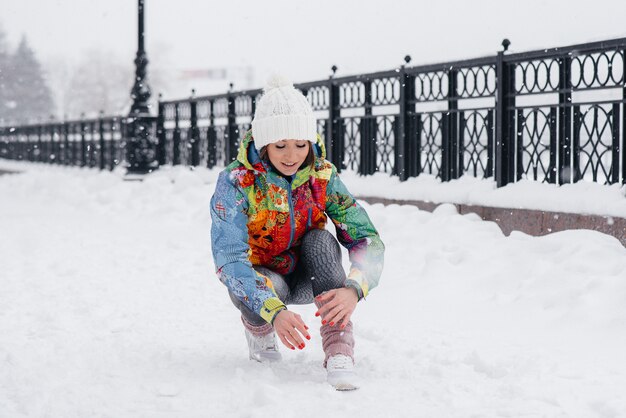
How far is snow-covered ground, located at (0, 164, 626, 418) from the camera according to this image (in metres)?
3.62

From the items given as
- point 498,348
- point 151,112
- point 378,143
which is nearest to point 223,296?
point 498,348

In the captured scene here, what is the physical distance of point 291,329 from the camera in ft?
11.6

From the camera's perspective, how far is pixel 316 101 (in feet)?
38.6

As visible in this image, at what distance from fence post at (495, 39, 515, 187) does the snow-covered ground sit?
0.56 meters

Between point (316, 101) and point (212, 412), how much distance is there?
8.55 metres

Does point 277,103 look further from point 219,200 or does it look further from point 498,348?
point 498,348

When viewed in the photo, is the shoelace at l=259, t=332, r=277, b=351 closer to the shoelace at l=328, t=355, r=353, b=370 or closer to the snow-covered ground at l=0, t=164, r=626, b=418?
the snow-covered ground at l=0, t=164, r=626, b=418

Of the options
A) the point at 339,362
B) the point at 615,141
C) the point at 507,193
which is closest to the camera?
the point at 339,362

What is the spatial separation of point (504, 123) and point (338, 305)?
4.78m

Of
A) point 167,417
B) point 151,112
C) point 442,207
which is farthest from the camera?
point 151,112

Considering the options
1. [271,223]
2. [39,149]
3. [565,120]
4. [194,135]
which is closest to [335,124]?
[565,120]

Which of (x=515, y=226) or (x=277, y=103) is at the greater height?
(x=277, y=103)

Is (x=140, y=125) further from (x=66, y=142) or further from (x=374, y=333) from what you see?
(x=374, y=333)

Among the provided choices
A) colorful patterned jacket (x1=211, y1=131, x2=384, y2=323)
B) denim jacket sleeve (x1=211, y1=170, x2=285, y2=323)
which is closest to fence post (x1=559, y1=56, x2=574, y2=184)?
colorful patterned jacket (x1=211, y1=131, x2=384, y2=323)
